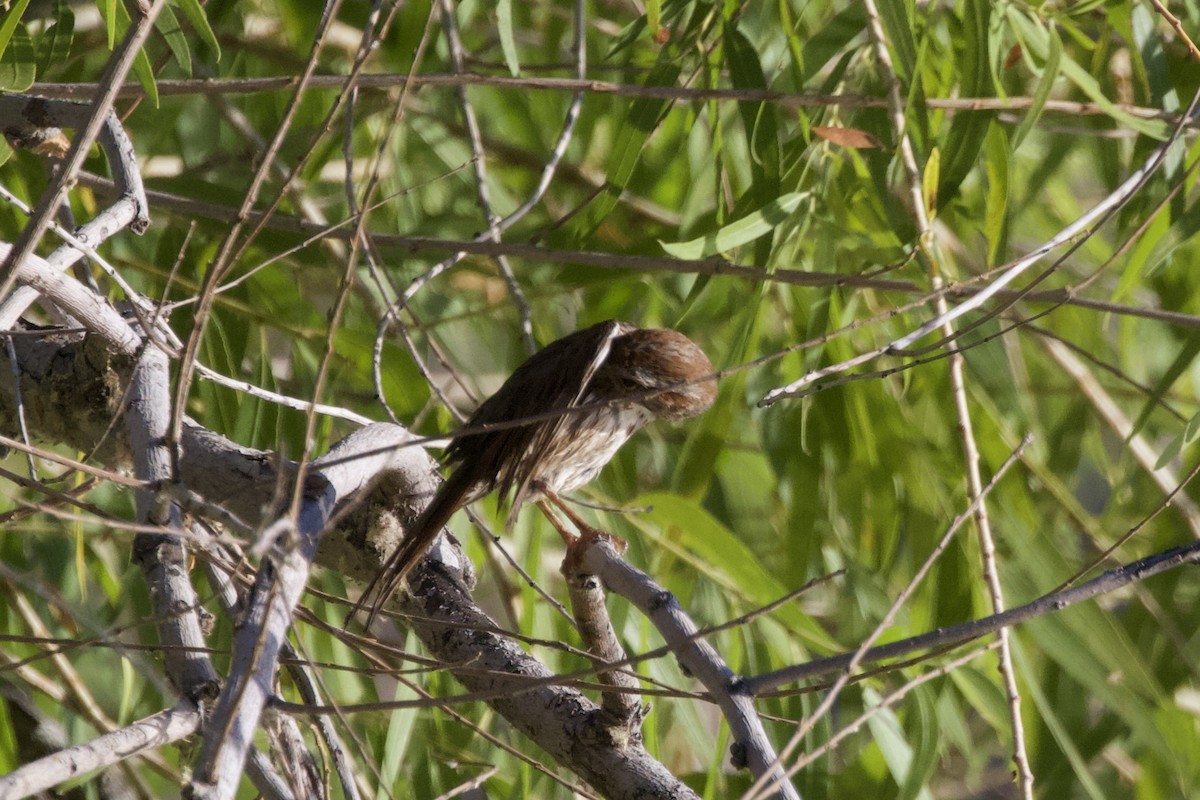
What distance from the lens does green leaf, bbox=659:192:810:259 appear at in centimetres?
208

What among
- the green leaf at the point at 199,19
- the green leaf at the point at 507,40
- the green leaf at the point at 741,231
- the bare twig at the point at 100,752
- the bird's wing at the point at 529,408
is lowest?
the bare twig at the point at 100,752

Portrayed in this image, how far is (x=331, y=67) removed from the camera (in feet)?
12.2

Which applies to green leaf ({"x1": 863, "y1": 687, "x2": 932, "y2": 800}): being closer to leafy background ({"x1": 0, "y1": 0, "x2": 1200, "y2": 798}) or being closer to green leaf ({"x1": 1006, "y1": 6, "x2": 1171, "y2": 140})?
leafy background ({"x1": 0, "y1": 0, "x2": 1200, "y2": 798})

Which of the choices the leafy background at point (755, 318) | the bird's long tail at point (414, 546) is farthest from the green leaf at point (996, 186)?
the bird's long tail at point (414, 546)

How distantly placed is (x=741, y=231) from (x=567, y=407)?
49 centimetres

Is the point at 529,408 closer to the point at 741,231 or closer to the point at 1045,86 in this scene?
the point at 741,231

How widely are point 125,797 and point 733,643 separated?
1210mm

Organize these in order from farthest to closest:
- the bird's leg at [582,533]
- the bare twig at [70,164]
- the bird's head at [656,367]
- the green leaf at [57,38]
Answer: the green leaf at [57,38]
the bird's head at [656,367]
the bird's leg at [582,533]
the bare twig at [70,164]

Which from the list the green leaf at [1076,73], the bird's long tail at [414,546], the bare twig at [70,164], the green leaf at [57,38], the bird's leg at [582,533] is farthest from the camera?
the green leaf at [1076,73]

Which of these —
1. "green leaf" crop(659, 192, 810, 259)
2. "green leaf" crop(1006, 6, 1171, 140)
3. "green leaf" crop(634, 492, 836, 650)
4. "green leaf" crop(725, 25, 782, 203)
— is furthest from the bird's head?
"green leaf" crop(1006, 6, 1171, 140)

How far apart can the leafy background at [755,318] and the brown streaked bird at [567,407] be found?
0.18 m

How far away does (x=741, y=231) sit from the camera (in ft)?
7.25

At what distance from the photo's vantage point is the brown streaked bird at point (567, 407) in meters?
1.98

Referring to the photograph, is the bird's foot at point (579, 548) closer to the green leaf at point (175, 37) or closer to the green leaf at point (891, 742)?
the green leaf at point (891, 742)
